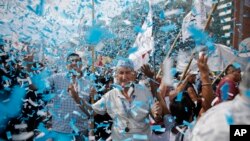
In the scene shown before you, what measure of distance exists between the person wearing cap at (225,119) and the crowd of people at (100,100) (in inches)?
54.7

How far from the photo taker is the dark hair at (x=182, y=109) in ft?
12.4

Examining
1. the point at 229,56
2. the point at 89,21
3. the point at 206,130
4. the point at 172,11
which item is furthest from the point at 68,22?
the point at 206,130

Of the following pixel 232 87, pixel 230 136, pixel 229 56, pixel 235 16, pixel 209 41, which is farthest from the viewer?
pixel 235 16

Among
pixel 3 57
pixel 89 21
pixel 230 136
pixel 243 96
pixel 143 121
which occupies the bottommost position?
pixel 143 121

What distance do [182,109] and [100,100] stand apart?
835mm

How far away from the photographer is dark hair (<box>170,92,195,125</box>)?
3.78 meters

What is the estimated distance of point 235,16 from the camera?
17.2 ft

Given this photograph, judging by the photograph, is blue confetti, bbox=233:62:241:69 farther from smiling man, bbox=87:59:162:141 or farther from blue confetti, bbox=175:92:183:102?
smiling man, bbox=87:59:162:141

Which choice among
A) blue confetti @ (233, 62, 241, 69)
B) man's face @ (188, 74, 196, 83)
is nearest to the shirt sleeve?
man's face @ (188, 74, 196, 83)

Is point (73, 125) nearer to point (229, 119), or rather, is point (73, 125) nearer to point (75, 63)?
point (75, 63)

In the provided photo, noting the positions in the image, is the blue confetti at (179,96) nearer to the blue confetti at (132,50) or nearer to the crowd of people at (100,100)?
the crowd of people at (100,100)

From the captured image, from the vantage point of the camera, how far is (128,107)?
3580 millimetres

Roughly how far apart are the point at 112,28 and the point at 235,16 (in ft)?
6.30

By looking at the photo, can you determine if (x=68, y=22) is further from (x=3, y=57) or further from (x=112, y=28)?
(x=3, y=57)
